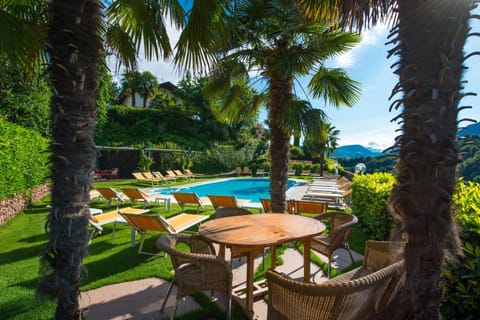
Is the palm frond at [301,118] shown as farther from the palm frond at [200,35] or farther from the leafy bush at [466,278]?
the leafy bush at [466,278]

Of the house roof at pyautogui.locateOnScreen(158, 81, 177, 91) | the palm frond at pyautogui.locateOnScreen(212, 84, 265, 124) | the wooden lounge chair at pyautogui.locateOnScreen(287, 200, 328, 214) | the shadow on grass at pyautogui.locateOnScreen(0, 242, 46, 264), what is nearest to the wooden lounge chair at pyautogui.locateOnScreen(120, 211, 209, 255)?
the shadow on grass at pyautogui.locateOnScreen(0, 242, 46, 264)

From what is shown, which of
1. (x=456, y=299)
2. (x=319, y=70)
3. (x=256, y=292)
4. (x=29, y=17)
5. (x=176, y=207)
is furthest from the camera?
(x=176, y=207)

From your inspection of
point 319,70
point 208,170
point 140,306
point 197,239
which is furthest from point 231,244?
point 208,170

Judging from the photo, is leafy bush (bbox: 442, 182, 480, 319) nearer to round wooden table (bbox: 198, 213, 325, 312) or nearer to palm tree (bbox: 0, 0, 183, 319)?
round wooden table (bbox: 198, 213, 325, 312)

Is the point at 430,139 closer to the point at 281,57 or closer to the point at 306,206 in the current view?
the point at 281,57

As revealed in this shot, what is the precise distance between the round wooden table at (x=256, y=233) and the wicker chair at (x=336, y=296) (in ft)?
2.17

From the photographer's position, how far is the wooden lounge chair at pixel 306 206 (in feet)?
20.4

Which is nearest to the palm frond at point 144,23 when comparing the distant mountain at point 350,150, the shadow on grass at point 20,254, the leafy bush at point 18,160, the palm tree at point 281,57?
the palm tree at point 281,57

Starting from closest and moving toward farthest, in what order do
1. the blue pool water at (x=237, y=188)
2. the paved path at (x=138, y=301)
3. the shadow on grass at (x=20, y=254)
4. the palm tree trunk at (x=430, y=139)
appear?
the palm tree trunk at (x=430, y=139) → the paved path at (x=138, y=301) → the shadow on grass at (x=20, y=254) → the blue pool water at (x=237, y=188)

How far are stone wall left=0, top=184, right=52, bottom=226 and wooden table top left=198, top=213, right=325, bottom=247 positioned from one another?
20.8 feet

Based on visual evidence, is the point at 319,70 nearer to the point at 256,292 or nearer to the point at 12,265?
the point at 256,292

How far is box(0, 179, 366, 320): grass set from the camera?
2.93 m

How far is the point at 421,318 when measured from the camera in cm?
179

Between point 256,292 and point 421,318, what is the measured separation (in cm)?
196
